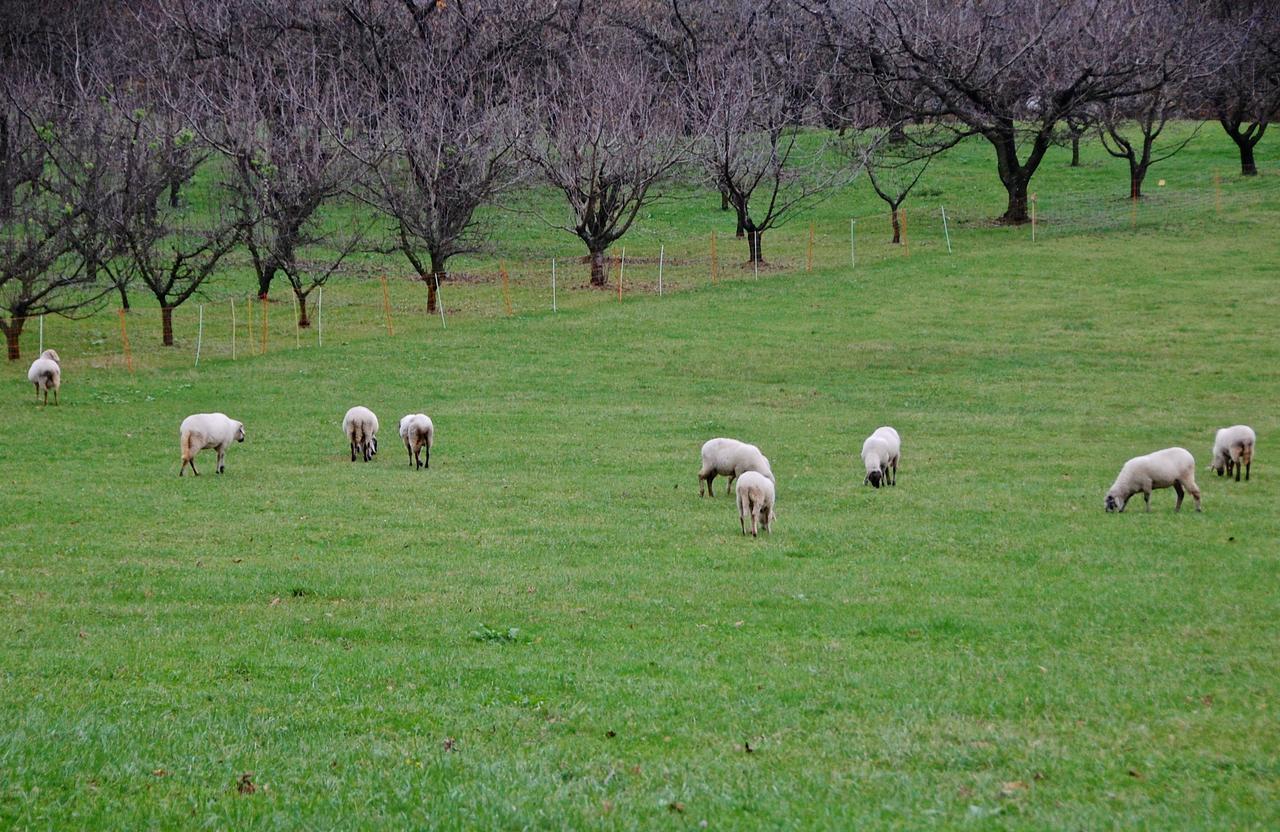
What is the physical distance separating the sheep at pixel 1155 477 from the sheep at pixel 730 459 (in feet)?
18.2

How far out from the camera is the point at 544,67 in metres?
69.2

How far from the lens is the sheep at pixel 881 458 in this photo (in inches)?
864

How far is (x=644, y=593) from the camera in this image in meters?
14.1

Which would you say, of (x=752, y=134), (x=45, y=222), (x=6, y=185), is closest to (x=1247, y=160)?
(x=752, y=134)

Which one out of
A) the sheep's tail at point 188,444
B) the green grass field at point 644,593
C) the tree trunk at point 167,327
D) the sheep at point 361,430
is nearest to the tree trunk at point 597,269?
the green grass field at point 644,593

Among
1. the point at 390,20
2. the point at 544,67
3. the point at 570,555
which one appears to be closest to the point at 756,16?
the point at 544,67

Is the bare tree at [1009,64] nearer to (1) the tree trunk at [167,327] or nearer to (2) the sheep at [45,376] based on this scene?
(1) the tree trunk at [167,327]

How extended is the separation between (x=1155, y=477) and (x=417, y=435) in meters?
13.4

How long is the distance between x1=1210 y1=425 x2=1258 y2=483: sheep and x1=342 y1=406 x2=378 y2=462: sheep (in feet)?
53.4

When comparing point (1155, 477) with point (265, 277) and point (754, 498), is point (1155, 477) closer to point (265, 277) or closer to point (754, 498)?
point (754, 498)

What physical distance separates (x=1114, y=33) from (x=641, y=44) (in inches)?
1122

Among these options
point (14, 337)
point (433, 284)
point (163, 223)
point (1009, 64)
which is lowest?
point (14, 337)

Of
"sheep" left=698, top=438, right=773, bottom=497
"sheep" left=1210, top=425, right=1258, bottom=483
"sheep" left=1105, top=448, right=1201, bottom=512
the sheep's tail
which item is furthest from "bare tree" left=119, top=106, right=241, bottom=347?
"sheep" left=1210, top=425, right=1258, bottom=483

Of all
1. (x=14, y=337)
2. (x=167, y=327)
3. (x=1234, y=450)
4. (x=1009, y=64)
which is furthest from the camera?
(x=1009, y=64)
